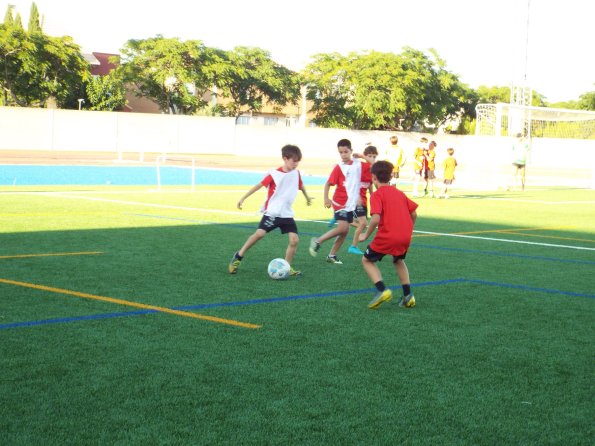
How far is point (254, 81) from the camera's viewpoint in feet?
232

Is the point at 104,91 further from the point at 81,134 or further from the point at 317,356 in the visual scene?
the point at 317,356

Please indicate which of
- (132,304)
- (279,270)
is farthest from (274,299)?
(132,304)

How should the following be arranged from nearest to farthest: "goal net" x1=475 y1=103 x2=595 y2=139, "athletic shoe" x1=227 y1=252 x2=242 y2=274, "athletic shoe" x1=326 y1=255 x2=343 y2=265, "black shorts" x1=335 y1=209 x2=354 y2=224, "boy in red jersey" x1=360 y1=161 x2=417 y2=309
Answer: "boy in red jersey" x1=360 y1=161 x2=417 y2=309, "athletic shoe" x1=227 y1=252 x2=242 y2=274, "athletic shoe" x1=326 y1=255 x2=343 y2=265, "black shorts" x1=335 y1=209 x2=354 y2=224, "goal net" x1=475 y1=103 x2=595 y2=139

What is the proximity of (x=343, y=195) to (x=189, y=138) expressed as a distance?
51.8 m

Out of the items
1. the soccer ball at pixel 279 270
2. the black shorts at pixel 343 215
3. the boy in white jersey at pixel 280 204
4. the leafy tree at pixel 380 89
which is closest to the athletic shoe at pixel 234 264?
the boy in white jersey at pixel 280 204

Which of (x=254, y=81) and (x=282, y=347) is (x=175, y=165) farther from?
(x=282, y=347)

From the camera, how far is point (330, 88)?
7431cm

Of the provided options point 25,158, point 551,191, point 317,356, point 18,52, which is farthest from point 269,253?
point 18,52

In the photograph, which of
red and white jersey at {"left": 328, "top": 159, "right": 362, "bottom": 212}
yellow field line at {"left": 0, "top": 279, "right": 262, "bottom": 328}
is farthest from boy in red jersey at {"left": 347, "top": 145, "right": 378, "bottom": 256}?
yellow field line at {"left": 0, "top": 279, "right": 262, "bottom": 328}

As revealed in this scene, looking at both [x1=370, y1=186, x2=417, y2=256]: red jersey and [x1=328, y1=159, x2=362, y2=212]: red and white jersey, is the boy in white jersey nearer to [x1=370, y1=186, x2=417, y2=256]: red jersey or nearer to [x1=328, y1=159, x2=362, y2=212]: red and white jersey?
[x1=328, y1=159, x2=362, y2=212]: red and white jersey

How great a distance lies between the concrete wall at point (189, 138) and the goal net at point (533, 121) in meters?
1.80

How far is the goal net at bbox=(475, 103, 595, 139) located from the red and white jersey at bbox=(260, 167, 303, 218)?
2639cm

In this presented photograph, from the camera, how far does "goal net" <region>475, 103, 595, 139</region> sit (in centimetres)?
3666

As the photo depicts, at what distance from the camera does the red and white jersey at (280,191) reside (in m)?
10.2
